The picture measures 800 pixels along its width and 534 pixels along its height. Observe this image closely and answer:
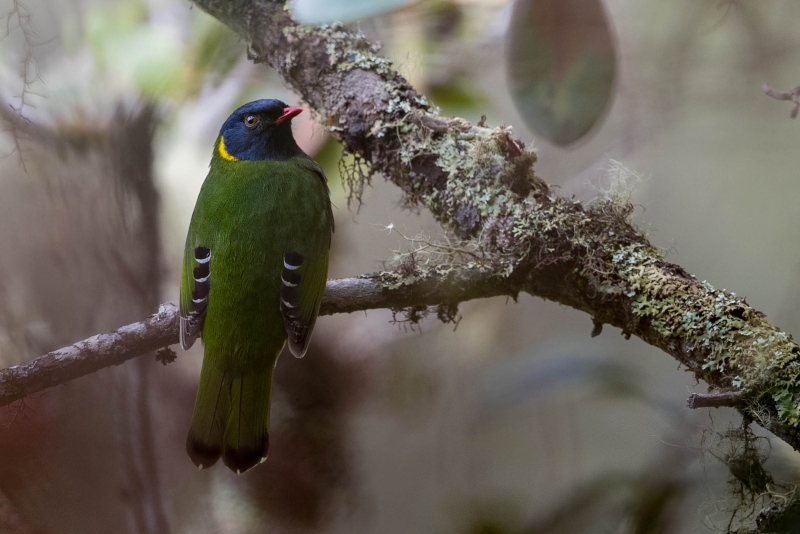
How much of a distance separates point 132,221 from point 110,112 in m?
0.23

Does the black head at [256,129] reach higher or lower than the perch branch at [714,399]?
higher

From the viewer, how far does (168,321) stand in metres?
1.04

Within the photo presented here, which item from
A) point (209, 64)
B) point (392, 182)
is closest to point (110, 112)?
point (209, 64)

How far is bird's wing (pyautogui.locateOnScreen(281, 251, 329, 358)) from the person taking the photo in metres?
1.00

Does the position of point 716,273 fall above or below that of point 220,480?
above

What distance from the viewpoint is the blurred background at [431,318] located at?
1011mm

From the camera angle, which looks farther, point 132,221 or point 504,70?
point 504,70

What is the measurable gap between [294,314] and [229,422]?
0.69 ft

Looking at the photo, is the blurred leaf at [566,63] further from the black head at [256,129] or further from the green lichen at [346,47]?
the black head at [256,129]

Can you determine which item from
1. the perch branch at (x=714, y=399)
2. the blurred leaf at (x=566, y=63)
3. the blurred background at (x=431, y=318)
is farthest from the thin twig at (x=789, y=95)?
the perch branch at (x=714, y=399)

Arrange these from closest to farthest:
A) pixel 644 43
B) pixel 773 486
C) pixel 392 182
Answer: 1. pixel 773 486
2. pixel 644 43
3. pixel 392 182

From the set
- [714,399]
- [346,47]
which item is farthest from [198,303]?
[714,399]

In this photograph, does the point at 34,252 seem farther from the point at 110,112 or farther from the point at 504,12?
the point at 504,12

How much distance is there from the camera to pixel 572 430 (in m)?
1.15
